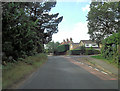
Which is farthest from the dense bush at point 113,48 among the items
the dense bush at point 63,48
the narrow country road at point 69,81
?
the dense bush at point 63,48

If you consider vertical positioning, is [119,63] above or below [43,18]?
below

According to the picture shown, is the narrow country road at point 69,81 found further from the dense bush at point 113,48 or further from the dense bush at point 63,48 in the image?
the dense bush at point 63,48

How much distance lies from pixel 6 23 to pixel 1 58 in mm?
2095

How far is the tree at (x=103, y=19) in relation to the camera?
26.3 m

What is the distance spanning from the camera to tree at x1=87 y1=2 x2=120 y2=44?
26305 millimetres

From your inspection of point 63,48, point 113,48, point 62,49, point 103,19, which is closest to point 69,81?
point 113,48

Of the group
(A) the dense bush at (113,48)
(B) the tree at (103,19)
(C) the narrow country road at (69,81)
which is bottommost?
(C) the narrow country road at (69,81)

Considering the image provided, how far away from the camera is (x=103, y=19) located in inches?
1133

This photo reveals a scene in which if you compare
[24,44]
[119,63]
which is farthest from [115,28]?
[24,44]

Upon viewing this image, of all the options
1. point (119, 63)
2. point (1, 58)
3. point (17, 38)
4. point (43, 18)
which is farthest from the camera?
point (43, 18)

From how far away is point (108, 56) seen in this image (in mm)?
15633

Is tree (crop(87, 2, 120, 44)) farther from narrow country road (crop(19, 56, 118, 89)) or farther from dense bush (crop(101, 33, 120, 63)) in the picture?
narrow country road (crop(19, 56, 118, 89))

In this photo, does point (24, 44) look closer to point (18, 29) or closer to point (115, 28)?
point (18, 29)

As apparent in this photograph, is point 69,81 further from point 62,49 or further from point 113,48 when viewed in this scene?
point 62,49
